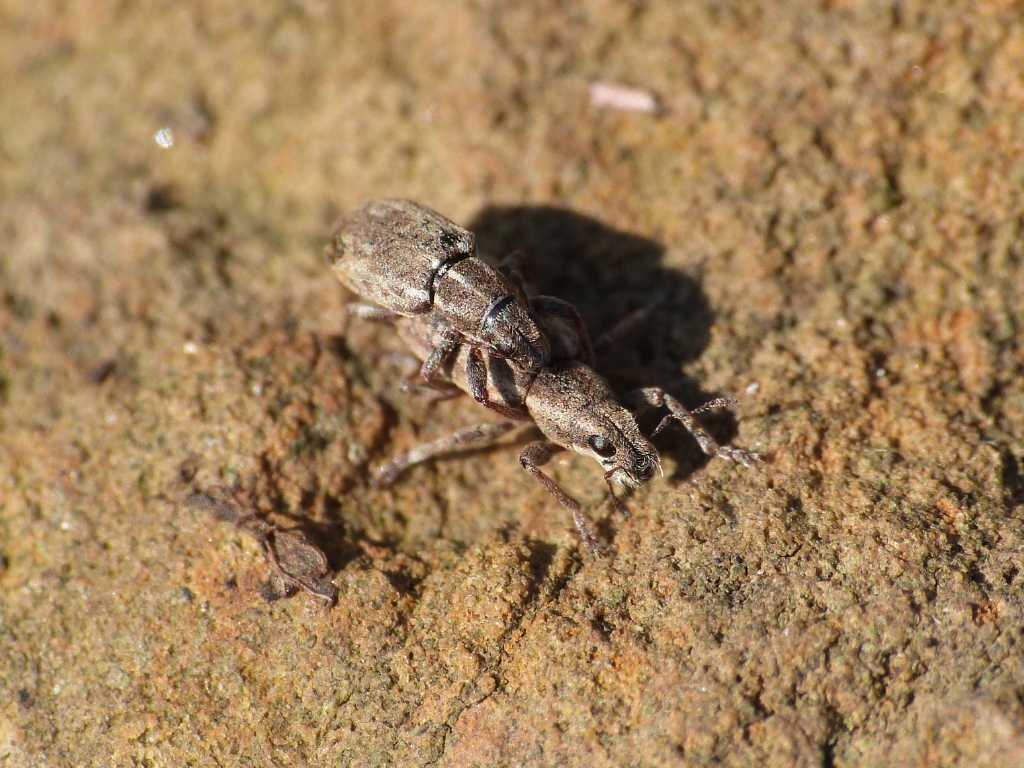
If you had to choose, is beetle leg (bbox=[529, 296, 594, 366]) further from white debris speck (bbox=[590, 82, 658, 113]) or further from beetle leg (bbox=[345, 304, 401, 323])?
white debris speck (bbox=[590, 82, 658, 113])

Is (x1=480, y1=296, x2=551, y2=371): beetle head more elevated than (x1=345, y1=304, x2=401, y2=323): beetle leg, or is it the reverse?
(x1=480, y1=296, x2=551, y2=371): beetle head

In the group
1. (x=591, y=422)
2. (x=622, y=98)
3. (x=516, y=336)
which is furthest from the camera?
(x=622, y=98)

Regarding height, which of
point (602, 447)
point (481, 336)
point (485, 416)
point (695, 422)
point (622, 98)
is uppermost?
point (622, 98)

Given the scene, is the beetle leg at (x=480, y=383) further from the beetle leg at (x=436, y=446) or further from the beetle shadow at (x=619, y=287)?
the beetle shadow at (x=619, y=287)

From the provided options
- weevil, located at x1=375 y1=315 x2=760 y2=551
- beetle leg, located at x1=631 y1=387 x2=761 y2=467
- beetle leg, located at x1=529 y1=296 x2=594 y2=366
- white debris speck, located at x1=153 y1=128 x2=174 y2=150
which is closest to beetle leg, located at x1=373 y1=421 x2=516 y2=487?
weevil, located at x1=375 y1=315 x2=760 y2=551

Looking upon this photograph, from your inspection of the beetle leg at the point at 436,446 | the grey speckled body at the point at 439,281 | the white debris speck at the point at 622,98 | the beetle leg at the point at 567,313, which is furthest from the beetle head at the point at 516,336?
the white debris speck at the point at 622,98

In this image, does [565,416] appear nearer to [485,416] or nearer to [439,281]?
[485,416]

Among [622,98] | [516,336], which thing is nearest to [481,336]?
[516,336]
